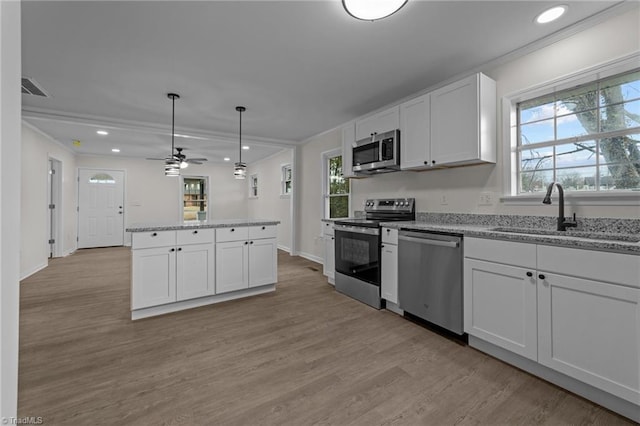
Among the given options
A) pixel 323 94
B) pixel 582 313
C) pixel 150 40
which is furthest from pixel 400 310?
pixel 150 40

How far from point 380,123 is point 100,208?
23.7 ft

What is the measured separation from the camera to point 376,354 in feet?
7.15

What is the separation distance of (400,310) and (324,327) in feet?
2.68

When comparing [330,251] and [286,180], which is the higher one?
[286,180]

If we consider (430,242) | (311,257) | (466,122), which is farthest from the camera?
(311,257)

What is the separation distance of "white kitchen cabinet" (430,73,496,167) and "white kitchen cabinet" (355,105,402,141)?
513mm

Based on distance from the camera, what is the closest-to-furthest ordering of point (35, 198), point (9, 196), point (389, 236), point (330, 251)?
point (9, 196) → point (389, 236) → point (330, 251) → point (35, 198)

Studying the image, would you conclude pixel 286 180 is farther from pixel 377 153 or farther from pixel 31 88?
pixel 31 88

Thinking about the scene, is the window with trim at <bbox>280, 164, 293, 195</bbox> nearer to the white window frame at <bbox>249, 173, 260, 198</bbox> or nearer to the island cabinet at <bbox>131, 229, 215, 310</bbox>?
the white window frame at <bbox>249, 173, 260, 198</bbox>

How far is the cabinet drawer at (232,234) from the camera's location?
3.23 metres

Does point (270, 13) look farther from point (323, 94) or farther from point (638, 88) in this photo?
point (638, 88)

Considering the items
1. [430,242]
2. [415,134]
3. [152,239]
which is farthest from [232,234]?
[415,134]

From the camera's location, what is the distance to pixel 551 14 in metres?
2.06

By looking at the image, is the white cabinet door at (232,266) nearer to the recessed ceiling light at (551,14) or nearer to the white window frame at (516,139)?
the white window frame at (516,139)
